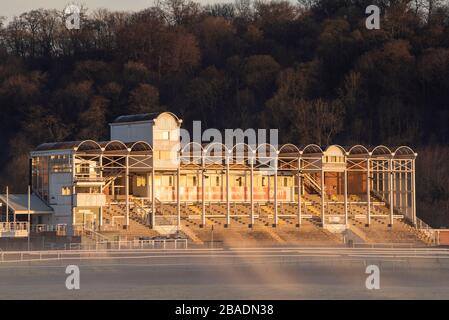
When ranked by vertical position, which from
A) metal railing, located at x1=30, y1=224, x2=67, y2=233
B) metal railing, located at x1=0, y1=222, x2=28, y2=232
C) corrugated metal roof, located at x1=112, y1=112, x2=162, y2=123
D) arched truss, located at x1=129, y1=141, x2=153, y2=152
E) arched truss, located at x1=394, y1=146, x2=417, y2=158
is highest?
corrugated metal roof, located at x1=112, y1=112, x2=162, y2=123

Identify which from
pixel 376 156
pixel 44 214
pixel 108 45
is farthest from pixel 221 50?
pixel 44 214

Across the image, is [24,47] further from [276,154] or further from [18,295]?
[18,295]

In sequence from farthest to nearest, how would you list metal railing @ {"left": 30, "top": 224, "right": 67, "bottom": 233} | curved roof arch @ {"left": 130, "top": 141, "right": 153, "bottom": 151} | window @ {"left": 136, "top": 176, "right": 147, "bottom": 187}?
window @ {"left": 136, "top": 176, "right": 147, "bottom": 187}, curved roof arch @ {"left": 130, "top": 141, "right": 153, "bottom": 151}, metal railing @ {"left": 30, "top": 224, "right": 67, "bottom": 233}

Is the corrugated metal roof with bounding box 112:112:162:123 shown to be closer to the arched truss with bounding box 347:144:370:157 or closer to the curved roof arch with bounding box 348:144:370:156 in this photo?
the arched truss with bounding box 347:144:370:157

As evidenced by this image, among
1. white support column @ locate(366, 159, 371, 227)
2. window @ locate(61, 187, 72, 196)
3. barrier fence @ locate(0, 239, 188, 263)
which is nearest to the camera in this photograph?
barrier fence @ locate(0, 239, 188, 263)

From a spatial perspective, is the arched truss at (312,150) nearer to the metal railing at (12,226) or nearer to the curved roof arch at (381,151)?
the curved roof arch at (381,151)

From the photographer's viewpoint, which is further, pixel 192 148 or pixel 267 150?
pixel 267 150

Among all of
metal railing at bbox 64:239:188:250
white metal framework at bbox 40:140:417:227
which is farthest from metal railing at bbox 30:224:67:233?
metal railing at bbox 64:239:188:250

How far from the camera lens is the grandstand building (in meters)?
91.0

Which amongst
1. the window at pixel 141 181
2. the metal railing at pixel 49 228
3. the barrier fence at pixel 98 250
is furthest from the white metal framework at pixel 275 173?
the barrier fence at pixel 98 250

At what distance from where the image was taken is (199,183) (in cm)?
10012

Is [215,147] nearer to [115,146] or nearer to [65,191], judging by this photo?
[115,146]

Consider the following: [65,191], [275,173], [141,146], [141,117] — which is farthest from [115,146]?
[275,173]

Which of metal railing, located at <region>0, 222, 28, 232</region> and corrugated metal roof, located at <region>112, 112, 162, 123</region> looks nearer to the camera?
metal railing, located at <region>0, 222, 28, 232</region>
